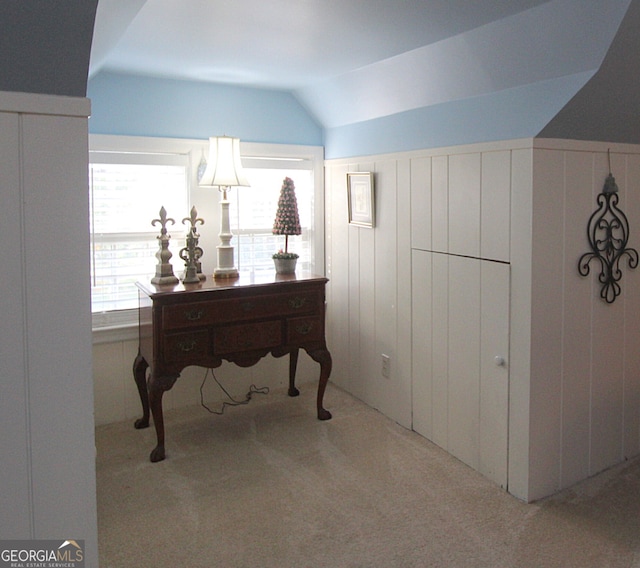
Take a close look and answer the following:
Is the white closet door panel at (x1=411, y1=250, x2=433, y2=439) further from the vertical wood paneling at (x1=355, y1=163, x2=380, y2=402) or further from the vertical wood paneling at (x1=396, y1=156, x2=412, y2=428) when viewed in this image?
the vertical wood paneling at (x1=355, y1=163, x2=380, y2=402)

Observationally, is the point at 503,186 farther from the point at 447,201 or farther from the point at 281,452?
the point at 281,452

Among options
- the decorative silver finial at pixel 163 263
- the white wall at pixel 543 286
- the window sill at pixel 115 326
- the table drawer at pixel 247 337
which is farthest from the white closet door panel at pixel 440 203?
the window sill at pixel 115 326

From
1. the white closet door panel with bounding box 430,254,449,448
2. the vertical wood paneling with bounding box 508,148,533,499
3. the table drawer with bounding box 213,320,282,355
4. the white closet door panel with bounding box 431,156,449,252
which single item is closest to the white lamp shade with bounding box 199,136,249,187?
the table drawer with bounding box 213,320,282,355

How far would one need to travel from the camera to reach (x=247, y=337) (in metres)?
3.11

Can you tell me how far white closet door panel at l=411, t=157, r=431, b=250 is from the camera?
3010 mm

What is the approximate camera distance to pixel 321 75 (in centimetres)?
329

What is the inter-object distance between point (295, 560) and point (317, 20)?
6.77ft

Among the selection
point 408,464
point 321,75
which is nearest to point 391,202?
point 321,75

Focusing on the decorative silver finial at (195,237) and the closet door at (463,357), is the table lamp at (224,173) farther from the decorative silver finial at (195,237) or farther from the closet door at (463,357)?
the closet door at (463,357)

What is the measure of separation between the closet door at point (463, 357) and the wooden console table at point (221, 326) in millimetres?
579

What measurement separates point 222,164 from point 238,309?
32.4 inches

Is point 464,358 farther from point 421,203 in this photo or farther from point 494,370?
point 421,203

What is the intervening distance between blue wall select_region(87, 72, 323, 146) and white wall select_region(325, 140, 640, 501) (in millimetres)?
864

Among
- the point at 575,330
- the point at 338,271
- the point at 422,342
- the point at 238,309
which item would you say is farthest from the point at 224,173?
the point at 575,330
